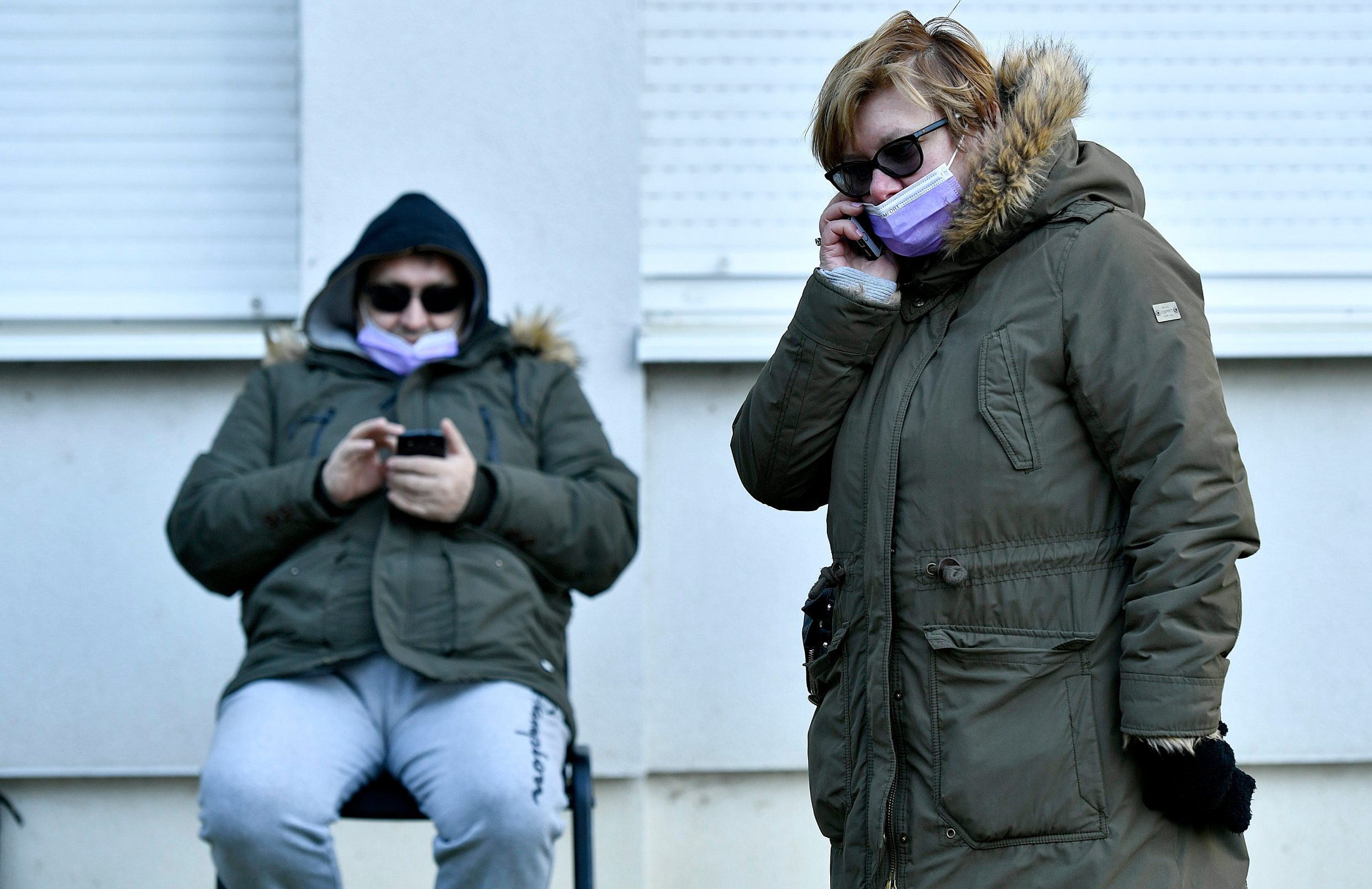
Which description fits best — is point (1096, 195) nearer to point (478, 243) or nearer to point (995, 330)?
point (995, 330)

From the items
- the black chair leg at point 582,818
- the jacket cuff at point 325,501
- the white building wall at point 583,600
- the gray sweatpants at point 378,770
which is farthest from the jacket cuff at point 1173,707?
the white building wall at point 583,600

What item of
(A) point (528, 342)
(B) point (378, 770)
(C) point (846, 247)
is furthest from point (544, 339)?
(C) point (846, 247)

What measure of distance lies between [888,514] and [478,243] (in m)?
2.25

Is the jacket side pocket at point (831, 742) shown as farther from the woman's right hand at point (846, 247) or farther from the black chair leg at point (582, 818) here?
the black chair leg at point (582, 818)

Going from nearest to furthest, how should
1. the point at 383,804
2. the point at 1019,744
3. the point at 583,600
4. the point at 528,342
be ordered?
the point at 1019,744 < the point at 383,804 < the point at 528,342 < the point at 583,600

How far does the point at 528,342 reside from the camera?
3.31 m

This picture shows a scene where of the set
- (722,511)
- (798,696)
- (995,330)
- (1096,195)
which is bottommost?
(798,696)

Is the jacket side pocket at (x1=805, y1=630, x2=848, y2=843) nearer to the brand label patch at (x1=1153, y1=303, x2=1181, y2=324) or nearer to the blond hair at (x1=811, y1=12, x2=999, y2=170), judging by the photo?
the brand label patch at (x1=1153, y1=303, x2=1181, y2=324)

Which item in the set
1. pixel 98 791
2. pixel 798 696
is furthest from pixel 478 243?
pixel 98 791

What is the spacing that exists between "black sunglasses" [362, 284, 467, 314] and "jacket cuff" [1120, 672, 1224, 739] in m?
2.10

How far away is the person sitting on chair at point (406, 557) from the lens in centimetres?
257

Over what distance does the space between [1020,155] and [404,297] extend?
181 cm

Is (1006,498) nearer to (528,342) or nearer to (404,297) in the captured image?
(528,342)

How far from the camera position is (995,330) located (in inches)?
73.1
